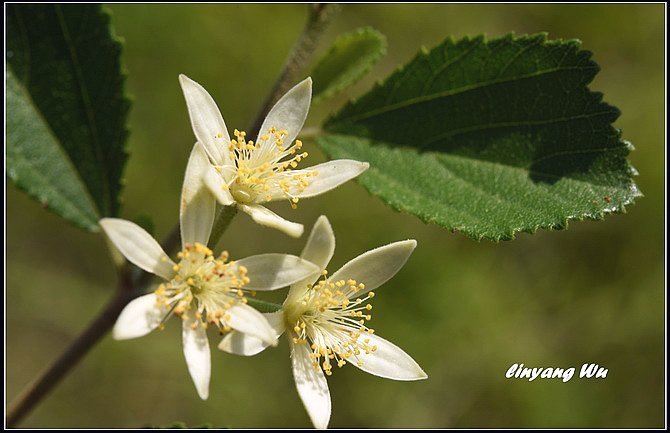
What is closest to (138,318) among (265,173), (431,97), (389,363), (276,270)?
(276,270)

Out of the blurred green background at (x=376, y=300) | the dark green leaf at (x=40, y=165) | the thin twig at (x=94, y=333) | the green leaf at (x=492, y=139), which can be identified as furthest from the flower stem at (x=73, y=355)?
the blurred green background at (x=376, y=300)

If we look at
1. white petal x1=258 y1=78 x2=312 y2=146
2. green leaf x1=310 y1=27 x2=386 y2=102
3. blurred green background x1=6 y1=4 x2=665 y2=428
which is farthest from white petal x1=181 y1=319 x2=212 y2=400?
blurred green background x1=6 y1=4 x2=665 y2=428

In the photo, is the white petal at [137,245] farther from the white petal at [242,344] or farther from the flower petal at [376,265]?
the flower petal at [376,265]

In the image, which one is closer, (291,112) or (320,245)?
(320,245)

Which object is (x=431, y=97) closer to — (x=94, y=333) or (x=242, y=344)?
(x=242, y=344)

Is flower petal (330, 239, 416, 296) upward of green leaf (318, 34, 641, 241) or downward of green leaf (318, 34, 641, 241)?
downward

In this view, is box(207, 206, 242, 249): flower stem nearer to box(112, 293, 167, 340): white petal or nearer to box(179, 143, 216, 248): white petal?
box(179, 143, 216, 248): white petal

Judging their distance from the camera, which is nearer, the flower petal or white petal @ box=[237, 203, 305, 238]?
white petal @ box=[237, 203, 305, 238]

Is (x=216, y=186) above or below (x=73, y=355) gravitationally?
above
